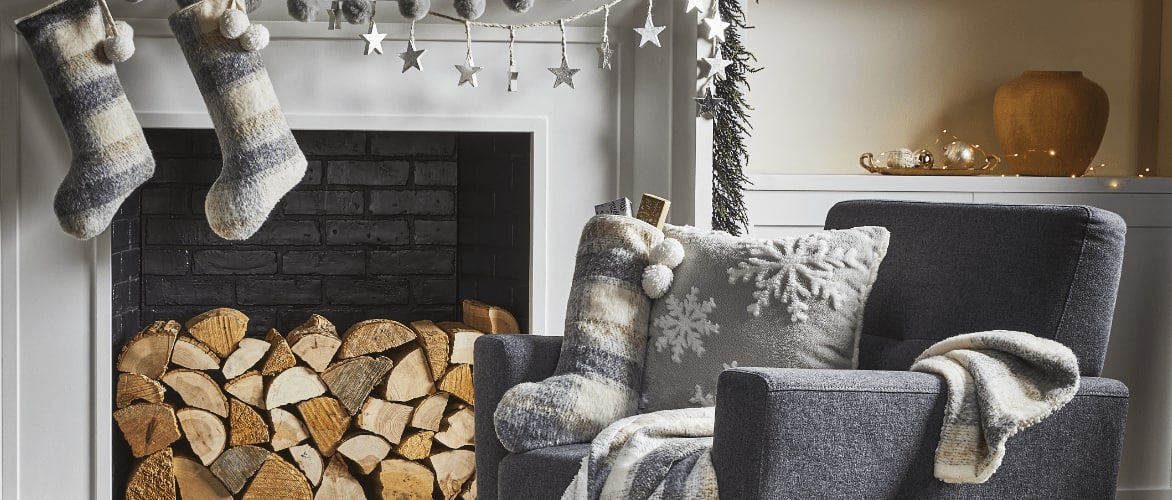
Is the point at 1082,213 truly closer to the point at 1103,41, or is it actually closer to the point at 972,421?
the point at 972,421

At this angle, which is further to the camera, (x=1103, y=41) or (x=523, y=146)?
(x=1103, y=41)

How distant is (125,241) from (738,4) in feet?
5.15

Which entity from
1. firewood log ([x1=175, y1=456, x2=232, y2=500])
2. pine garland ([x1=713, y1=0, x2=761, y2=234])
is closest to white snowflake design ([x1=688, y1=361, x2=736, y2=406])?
pine garland ([x1=713, y1=0, x2=761, y2=234])

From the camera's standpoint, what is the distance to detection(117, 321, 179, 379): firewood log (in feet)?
7.90

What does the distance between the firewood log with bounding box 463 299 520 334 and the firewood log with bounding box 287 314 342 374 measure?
1.09ft

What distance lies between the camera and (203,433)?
2436 millimetres

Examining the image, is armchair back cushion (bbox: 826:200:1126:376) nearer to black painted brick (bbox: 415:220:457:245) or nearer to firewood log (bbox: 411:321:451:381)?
firewood log (bbox: 411:321:451:381)

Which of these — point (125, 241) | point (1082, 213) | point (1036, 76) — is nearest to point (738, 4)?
point (1036, 76)

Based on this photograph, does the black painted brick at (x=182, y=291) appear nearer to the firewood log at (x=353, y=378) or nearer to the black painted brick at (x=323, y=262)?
the black painted brick at (x=323, y=262)

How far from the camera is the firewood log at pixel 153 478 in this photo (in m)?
2.43

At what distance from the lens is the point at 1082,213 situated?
5.22 ft

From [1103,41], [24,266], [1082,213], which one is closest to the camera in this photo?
[1082,213]

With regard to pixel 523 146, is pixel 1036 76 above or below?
above

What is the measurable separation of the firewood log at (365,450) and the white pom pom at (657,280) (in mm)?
955
